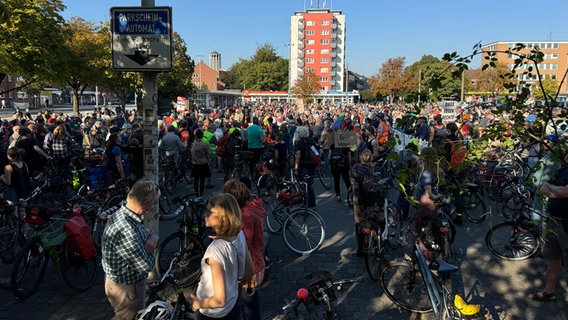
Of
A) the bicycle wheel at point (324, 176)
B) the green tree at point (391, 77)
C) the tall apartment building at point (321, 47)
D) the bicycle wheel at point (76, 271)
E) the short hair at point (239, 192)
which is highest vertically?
the tall apartment building at point (321, 47)

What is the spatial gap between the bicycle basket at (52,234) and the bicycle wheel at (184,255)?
1.16 metres

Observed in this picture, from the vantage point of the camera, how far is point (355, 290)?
514 cm

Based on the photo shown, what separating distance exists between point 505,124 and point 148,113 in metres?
3.77

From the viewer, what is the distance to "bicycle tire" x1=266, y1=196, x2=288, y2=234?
282 inches

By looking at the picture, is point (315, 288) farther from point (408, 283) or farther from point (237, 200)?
point (408, 283)

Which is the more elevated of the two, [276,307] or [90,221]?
[90,221]

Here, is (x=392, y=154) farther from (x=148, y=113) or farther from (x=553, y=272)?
(x=553, y=272)

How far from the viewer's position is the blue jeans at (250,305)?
3.69 meters

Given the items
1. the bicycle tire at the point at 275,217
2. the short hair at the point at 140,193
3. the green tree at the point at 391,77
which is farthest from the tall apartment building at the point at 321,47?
the short hair at the point at 140,193

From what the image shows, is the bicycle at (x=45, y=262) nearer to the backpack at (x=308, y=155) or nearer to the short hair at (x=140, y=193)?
the short hair at (x=140, y=193)

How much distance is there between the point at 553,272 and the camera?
4.87 metres

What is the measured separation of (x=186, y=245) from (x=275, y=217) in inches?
83.3

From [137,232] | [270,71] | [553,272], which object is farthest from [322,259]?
[270,71]

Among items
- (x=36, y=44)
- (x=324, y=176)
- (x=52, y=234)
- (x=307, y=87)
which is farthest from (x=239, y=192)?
(x=307, y=87)
